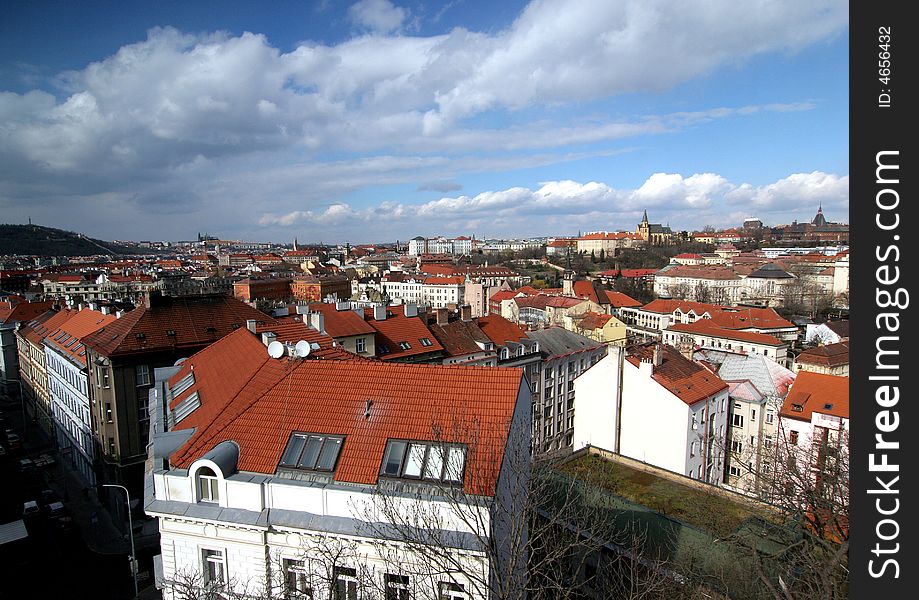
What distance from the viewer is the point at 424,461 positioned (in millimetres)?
11984

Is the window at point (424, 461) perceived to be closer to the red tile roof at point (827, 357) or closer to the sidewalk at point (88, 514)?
the sidewalk at point (88, 514)

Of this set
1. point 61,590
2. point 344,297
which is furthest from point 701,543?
point 344,297

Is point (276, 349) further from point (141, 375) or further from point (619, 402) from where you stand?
point (619, 402)

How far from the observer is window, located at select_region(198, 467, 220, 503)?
12.4 meters

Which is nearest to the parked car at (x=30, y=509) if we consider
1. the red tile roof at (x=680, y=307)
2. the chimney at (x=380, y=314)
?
the chimney at (x=380, y=314)

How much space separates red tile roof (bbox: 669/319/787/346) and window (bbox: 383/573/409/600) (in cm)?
6193

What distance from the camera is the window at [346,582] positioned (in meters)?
11.2

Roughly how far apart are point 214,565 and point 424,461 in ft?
18.8

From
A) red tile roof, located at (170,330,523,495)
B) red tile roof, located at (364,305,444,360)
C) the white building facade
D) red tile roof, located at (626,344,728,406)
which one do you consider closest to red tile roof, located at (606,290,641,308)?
red tile roof, located at (626,344,728,406)

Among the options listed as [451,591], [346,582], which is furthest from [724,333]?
[346,582]

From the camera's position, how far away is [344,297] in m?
137

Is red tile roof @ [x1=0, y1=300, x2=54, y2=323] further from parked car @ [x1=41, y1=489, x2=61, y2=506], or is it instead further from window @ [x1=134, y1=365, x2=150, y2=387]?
window @ [x1=134, y1=365, x2=150, y2=387]

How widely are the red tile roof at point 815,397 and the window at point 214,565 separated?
3222cm
